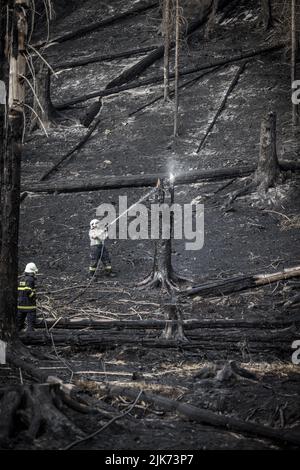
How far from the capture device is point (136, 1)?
34.2m

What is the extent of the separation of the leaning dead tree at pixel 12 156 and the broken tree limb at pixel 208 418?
2.10 metres

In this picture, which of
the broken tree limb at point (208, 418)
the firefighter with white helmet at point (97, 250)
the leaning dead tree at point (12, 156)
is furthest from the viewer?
the firefighter with white helmet at point (97, 250)

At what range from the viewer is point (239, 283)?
40.1 feet

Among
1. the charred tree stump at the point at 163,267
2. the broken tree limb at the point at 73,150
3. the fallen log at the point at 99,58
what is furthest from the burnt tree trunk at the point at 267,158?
the fallen log at the point at 99,58

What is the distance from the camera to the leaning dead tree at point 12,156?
331 inches

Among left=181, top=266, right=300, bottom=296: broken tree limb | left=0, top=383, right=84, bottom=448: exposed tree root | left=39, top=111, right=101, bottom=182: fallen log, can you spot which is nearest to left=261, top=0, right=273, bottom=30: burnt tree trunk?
left=39, top=111, right=101, bottom=182: fallen log

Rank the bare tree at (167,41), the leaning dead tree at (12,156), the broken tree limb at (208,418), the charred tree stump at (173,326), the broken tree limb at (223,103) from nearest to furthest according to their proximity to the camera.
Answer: the broken tree limb at (208,418)
the leaning dead tree at (12,156)
the charred tree stump at (173,326)
the broken tree limb at (223,103)
the bare tree at (167,41)

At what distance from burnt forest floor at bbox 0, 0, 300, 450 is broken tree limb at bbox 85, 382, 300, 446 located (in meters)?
0.09

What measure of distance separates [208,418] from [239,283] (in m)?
5.90

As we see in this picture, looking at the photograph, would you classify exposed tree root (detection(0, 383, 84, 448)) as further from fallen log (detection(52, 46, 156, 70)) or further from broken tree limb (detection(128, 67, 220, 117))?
fallen log (detection(52, 46, 156, 70))

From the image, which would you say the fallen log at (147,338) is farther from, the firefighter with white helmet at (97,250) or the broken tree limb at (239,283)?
the firefighter with white helmet at (97,250)

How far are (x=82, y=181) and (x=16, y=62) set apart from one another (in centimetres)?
1055

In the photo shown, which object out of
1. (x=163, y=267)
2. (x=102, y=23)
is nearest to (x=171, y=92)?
(x=102, y=23)
